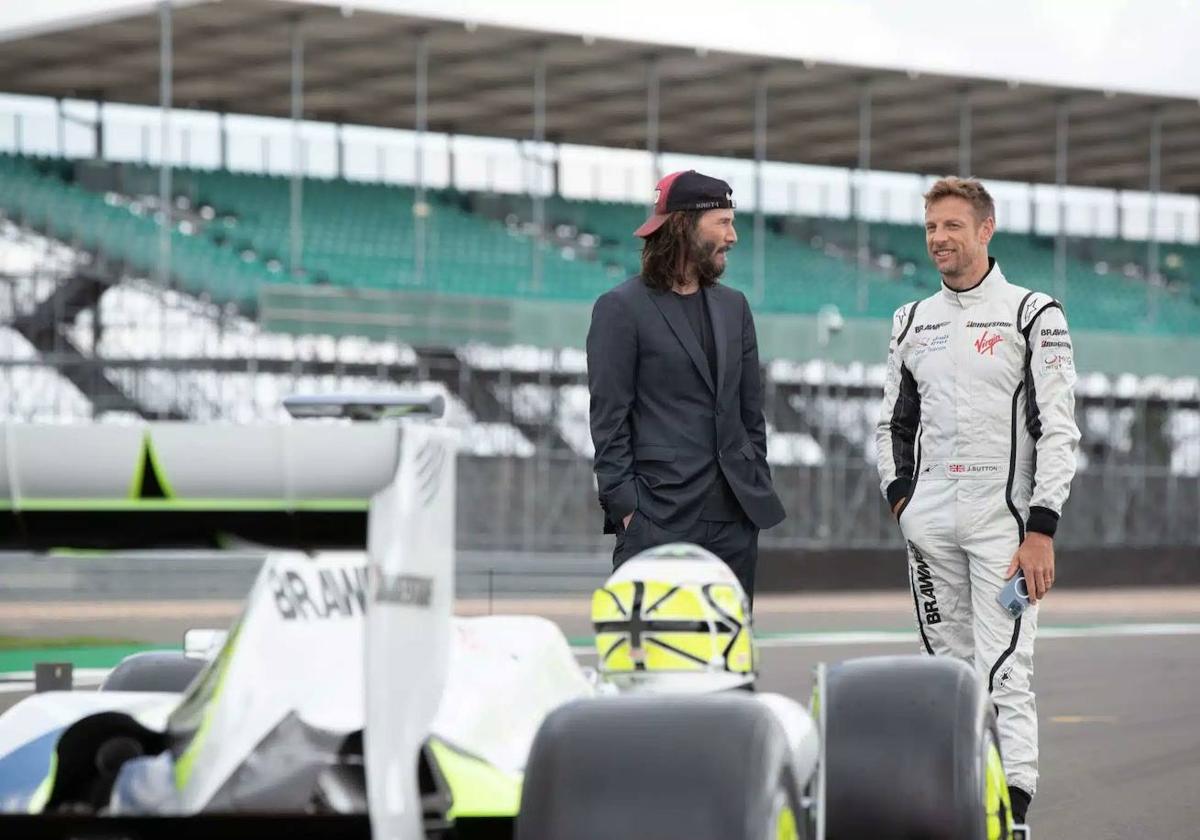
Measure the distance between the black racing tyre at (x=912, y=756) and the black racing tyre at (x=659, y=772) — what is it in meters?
1.00

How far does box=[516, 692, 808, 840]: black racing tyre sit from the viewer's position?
3.27 metres

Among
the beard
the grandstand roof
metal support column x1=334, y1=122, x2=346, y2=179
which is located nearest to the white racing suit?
the beard

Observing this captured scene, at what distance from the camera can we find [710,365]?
5.52 meters

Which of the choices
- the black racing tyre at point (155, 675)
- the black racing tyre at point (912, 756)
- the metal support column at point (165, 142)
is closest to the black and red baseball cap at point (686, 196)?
the black racing tyre at point (912, 756)

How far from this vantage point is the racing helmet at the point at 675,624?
4074mm

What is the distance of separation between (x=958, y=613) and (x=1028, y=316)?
906 mm

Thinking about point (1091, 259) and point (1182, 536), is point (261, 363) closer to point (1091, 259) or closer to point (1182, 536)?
point (1182, 536)

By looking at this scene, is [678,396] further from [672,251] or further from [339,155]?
[339,155]

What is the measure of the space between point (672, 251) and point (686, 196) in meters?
0.16

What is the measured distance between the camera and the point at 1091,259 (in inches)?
1590

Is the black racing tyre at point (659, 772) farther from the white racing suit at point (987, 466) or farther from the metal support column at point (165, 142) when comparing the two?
the metal support column at point (165, 142)

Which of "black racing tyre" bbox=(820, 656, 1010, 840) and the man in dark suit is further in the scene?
the man in dark suit

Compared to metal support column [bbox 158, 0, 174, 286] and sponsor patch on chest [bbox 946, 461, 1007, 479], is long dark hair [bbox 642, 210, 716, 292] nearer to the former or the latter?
sponsor patch on chest [bbox 946, 461, 1007, 479]

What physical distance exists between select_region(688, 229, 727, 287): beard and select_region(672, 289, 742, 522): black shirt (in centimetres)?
7
